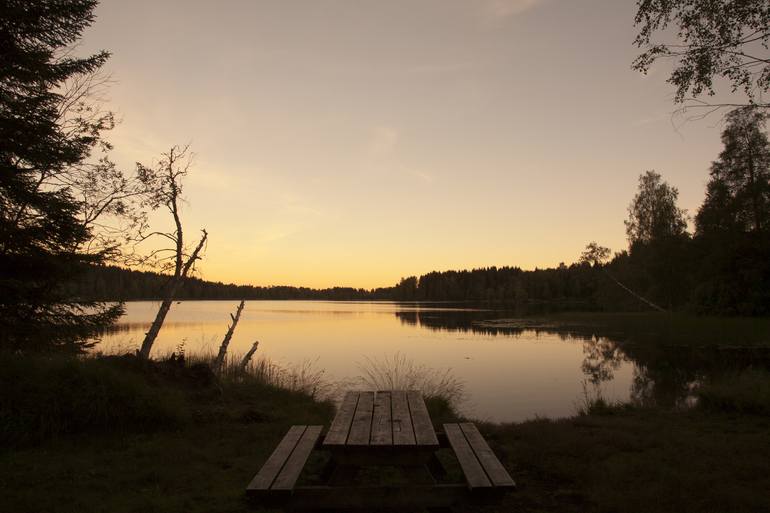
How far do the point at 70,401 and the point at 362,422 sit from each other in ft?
16.0

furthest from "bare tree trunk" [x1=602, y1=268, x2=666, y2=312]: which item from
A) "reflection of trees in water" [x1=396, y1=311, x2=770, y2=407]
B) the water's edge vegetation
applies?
the water's edge vegetation

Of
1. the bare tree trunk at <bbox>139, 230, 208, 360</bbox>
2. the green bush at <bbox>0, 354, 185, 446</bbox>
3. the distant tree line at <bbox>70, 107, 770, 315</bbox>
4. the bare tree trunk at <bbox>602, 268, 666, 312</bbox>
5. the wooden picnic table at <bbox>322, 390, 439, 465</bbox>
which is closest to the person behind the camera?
the wooden picnic table at <bbox>322, 390, 439, 465</bbox>

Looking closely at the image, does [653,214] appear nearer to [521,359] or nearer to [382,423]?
[521,359]

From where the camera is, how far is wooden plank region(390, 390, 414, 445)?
4077mm

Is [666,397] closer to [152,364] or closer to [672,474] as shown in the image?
[672,474]

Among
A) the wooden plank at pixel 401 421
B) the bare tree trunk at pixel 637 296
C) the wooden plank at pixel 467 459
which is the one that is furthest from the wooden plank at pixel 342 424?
the bare tree trunk at pixel 637 296

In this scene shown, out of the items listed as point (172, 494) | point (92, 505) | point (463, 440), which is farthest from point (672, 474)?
point (92, 505)

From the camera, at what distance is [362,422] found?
→ 4.70m

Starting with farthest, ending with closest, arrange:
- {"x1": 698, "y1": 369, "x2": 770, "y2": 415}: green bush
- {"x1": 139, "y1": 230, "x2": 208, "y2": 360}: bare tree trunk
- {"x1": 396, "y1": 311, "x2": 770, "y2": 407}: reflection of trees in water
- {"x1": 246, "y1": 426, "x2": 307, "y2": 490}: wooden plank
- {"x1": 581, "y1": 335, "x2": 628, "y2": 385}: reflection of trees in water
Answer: {"x1": 581, "y1": 335, "x2": 628, "y2": 385}: reflection of trees in water → {"x1": 396, "y1": 311, "x2": 770, "y2": 407}: reflection of trees in water → {"x1": 139, "y1": 230, "x2": 208, "y2": 360}: bare tree trunk → {"x1": 698, "y1": 369, "x2": 770, "y2": 415}: green bush → {"x1": 246, "y1": 426, "x2": 307, "y2": 490}: wooden plank

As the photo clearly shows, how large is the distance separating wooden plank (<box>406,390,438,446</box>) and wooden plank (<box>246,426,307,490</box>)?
116 centimetres

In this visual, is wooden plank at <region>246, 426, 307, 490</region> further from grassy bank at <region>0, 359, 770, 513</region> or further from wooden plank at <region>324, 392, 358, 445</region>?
grassy bank at <region>0, 359, 770, 513</region>

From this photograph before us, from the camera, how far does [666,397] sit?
12.5m

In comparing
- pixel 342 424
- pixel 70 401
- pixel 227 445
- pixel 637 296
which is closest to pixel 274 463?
pixel 342 424

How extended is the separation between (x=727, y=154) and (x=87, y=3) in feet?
128
